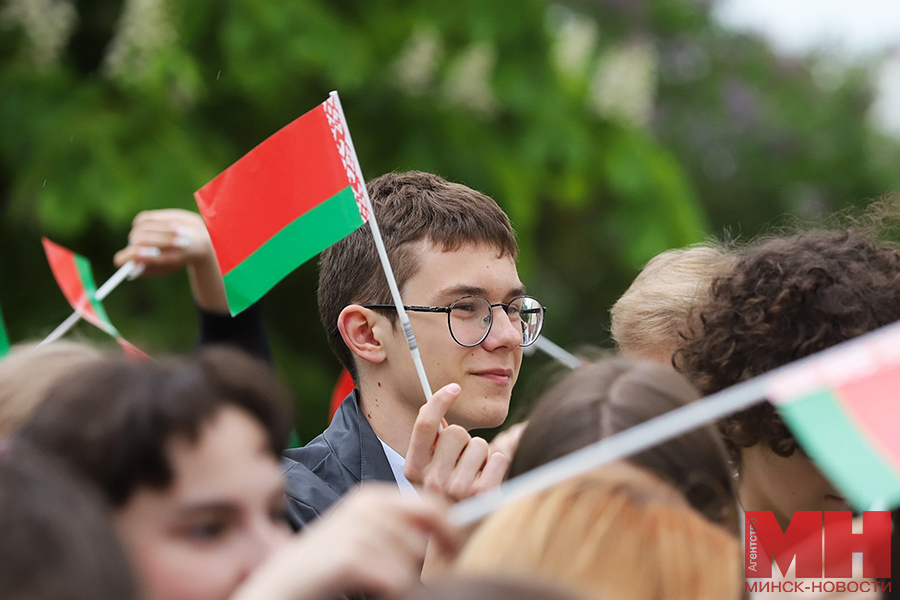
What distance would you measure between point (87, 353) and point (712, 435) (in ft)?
4.86

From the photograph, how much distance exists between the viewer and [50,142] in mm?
4473

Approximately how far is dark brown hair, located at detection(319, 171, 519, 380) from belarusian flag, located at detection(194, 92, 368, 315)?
227 mm

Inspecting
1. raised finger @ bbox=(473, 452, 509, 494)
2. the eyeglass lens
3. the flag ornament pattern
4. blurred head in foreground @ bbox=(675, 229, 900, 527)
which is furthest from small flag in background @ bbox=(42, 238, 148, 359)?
the flag ornament pattern

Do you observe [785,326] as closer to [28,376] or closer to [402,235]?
[402,235]

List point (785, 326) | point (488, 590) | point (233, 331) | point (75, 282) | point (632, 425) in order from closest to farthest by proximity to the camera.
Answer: point (488, 590) < point (632, 425) < point (785, 326) < point (233, 331) < point (75, 282)

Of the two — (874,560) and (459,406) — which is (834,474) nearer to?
(874,560)

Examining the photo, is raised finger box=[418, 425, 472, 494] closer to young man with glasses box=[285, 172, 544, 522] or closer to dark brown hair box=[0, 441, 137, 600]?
young man with glasses box=[285, 172, 544, 522]

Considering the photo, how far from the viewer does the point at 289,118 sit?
205 inches

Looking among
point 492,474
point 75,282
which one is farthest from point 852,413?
point 75,282

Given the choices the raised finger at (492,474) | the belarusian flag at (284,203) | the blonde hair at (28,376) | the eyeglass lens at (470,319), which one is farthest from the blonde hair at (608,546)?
the belarusian flag at (284,203)

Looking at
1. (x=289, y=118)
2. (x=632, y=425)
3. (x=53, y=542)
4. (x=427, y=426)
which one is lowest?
(x=53, y=542)

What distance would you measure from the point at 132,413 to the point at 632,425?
806 millimetres

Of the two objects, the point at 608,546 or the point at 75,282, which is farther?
the point at 75,282

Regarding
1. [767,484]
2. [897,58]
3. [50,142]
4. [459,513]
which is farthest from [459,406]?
[897,58]
